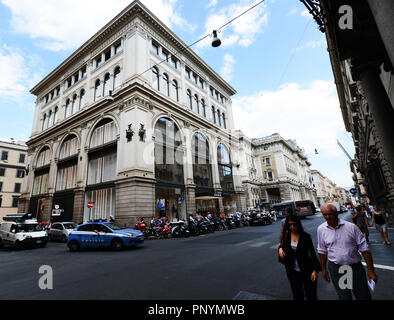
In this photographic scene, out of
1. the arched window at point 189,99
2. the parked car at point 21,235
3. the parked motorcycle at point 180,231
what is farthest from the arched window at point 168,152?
the parked car at point 21,235

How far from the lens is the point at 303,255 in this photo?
121 inches

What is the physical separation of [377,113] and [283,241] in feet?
20.5

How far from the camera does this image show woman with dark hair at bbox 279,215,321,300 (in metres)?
3.00

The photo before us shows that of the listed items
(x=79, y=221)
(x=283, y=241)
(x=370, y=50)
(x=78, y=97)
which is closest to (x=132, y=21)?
(x=78, y=97)

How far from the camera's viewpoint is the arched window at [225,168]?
100ft

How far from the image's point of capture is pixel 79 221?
21469 millimetres

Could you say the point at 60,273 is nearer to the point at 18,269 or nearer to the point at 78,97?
the point at 18,269

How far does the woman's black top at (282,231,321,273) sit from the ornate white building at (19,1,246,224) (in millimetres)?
15683

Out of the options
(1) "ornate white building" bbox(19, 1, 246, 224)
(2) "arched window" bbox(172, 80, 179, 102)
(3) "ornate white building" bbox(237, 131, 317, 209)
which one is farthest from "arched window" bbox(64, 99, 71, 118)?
(3) "ornate white building" bbox(237, 131, 317, 209)

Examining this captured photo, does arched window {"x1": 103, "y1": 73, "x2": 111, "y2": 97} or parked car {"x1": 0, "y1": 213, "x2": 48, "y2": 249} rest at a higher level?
arched window {"x1": 103, "y1": 73, "x2": 111, "y2": 97}

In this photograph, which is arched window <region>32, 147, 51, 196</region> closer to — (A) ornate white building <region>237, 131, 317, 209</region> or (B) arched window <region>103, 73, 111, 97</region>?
(B) arched window <region>103, 73, 111, 97</region>

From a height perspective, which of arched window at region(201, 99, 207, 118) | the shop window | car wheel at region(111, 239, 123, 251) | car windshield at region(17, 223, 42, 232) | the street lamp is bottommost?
car wheel at region(111, 239, 123, 251)

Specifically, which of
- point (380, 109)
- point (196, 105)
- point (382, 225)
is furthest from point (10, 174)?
point (382, 225)

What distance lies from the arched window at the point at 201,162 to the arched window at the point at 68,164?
1462cm
